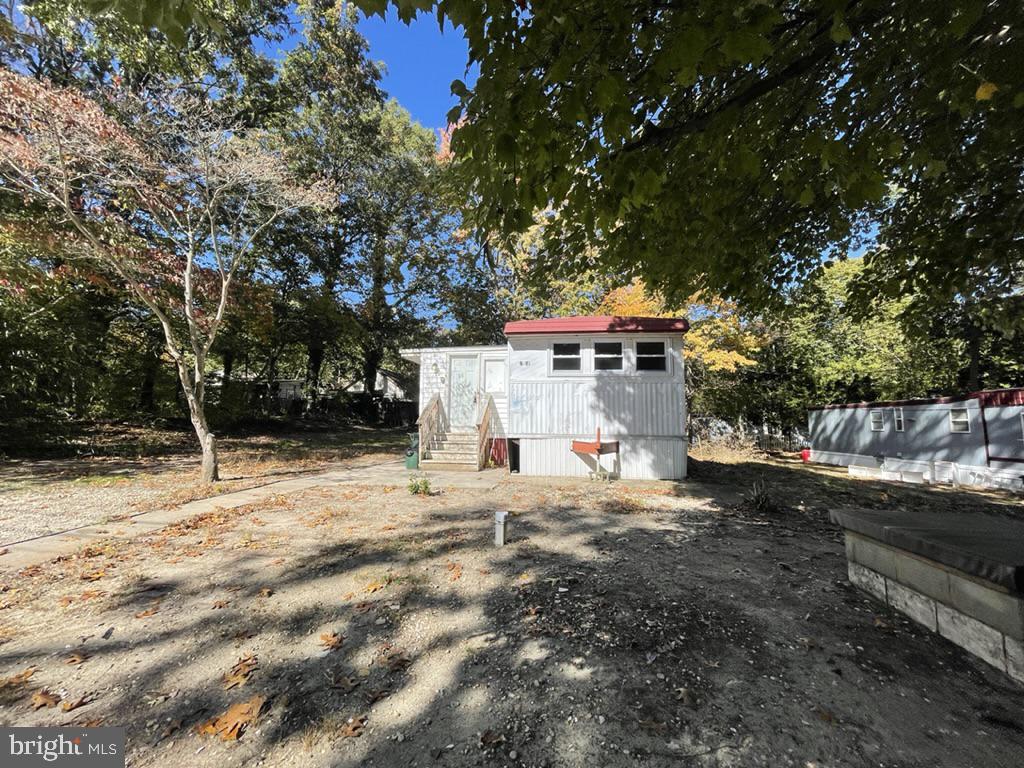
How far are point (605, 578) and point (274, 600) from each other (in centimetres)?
269

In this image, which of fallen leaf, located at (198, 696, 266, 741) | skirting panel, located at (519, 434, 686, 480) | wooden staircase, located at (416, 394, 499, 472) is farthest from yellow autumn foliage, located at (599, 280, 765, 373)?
fallen leaf, located at (198, 696, 266, 741)

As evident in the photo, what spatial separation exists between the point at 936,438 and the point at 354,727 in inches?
684

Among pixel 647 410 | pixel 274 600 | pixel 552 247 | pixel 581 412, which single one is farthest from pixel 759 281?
pixel 274 600

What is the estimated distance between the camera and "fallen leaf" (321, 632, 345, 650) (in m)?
2.71

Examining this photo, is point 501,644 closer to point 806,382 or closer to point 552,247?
point 552,247

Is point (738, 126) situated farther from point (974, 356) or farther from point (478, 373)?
point (974, 356)

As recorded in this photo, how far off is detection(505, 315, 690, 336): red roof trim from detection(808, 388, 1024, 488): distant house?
9114mm

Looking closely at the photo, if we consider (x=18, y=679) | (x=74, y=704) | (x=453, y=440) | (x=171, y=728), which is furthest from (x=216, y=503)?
(x=453, y=440)

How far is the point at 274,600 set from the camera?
3.32m

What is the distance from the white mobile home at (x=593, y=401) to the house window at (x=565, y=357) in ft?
0.08

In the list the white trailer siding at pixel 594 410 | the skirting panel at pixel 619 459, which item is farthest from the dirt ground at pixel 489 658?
the white trailer siding at pixel 594 410

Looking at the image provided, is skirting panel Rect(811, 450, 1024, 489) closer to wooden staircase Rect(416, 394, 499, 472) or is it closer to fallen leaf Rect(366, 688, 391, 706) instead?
wooden staircase Rect(416, 394, 499, 472)

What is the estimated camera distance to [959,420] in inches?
485

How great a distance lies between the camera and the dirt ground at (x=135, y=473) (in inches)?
227
